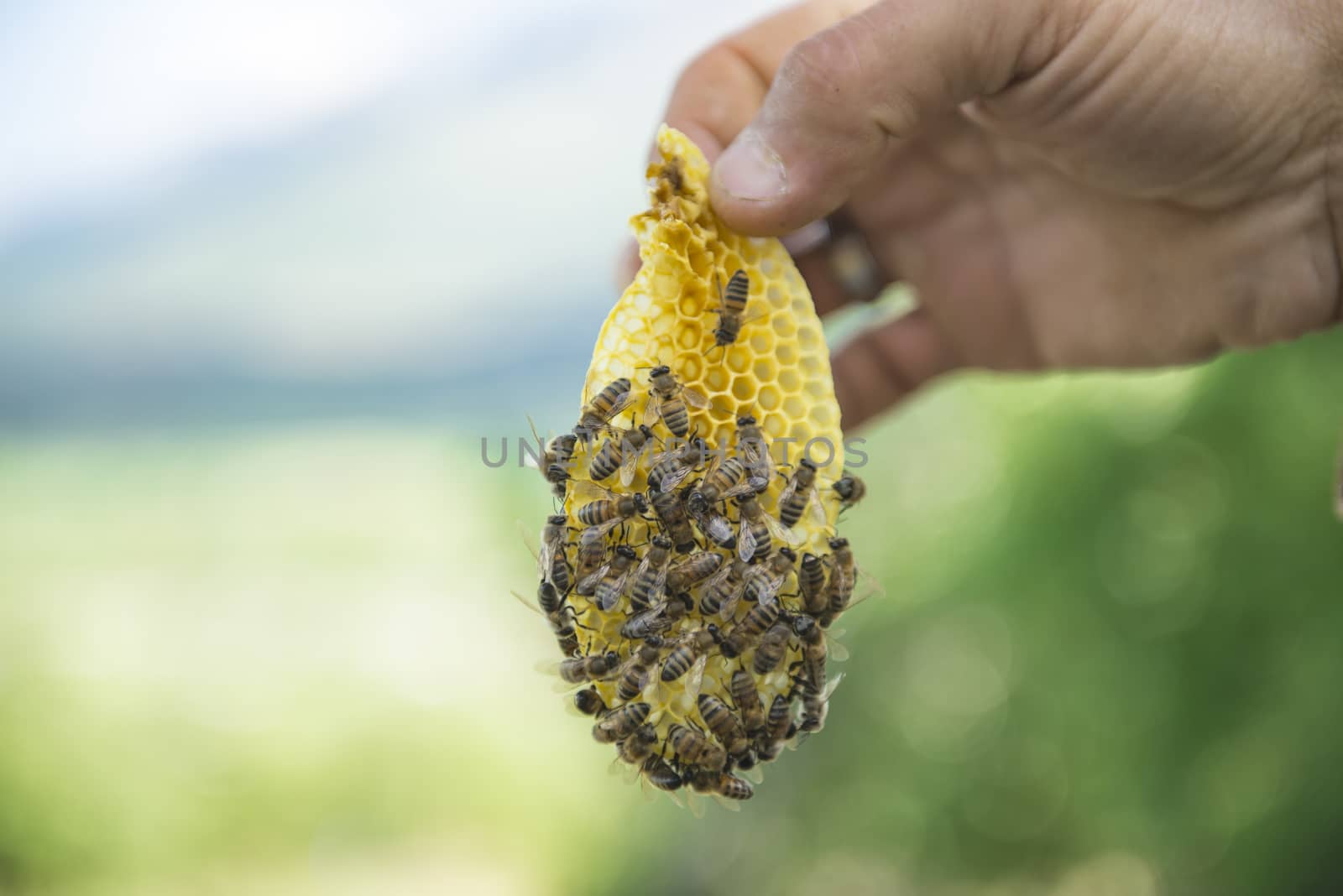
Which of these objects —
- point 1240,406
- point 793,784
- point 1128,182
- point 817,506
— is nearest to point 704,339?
point 817,506

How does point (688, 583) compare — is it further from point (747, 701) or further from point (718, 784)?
point (718, 784)

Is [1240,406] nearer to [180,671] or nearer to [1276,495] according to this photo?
[1276,495]

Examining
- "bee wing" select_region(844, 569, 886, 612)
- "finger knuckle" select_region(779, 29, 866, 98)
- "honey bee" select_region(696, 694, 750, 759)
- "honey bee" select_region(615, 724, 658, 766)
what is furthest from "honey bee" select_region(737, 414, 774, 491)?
"finger knuckle" select_region(779, 29, 866, 98)

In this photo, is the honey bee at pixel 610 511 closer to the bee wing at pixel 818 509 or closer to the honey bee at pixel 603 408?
the honey bee at pixel 603 408

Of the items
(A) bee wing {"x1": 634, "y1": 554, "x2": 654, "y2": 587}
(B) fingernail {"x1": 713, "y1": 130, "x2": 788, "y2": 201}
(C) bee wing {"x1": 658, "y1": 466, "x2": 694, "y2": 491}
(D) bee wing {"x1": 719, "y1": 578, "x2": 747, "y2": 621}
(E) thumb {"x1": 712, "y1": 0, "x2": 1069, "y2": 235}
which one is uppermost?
(E) thumb {"x1": 712, "y1": 0, "x2": 1069, "y2": 235}

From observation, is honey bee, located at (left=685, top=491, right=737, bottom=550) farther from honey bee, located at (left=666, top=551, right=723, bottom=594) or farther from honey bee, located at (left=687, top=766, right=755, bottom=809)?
honey bee, located at (left=687, top=766, right=755, bottom=809)

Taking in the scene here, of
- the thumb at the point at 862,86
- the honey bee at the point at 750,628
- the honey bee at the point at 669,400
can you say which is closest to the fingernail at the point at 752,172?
the thumb at the point at 862,86
